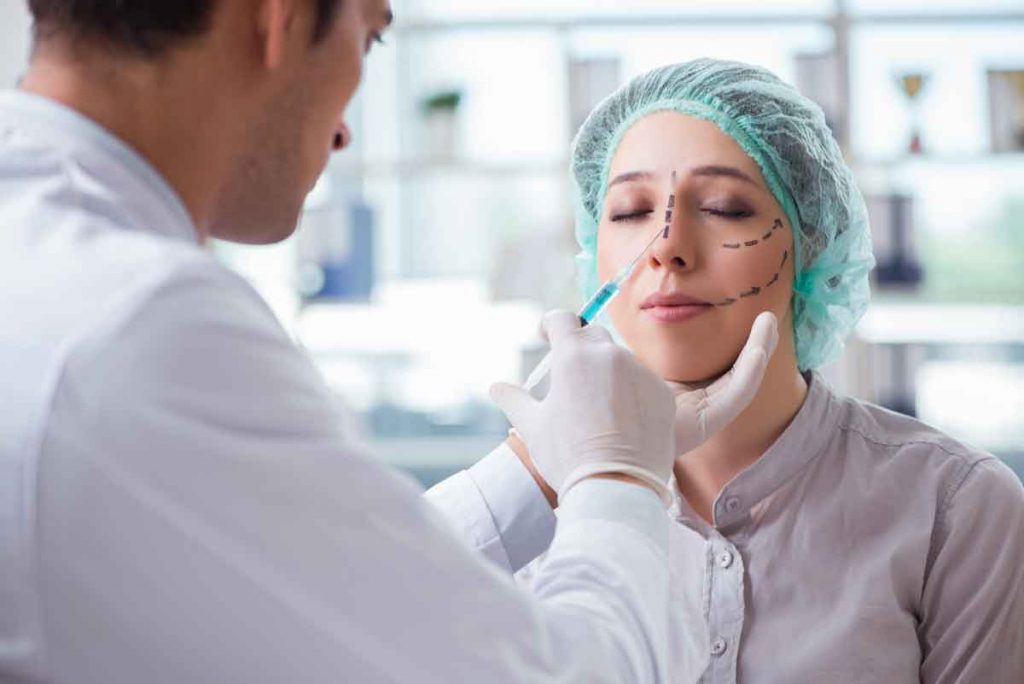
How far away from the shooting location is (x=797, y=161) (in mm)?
1477

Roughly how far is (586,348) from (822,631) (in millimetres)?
434

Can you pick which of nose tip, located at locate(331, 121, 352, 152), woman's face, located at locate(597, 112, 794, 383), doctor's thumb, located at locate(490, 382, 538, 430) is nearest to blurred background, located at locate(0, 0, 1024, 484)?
woman's face, located at locate(597, 112, 794, 383)

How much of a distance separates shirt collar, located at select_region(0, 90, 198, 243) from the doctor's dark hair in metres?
0.05

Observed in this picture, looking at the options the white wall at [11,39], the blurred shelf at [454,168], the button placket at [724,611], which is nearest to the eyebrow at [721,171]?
the button placket at [724,611]

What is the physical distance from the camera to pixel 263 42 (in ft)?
2.84

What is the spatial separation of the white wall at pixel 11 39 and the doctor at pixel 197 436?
124 inches

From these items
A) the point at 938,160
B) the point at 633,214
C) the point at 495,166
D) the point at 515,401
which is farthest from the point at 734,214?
the point at 938,160

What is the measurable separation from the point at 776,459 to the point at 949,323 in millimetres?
2453

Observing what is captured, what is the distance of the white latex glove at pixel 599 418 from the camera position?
1.09 meters

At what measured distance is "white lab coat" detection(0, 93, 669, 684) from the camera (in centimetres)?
69

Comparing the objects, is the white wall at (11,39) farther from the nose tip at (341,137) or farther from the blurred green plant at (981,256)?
the nose tip at (341,137)

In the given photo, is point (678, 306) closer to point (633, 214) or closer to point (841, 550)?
point (633, 214)

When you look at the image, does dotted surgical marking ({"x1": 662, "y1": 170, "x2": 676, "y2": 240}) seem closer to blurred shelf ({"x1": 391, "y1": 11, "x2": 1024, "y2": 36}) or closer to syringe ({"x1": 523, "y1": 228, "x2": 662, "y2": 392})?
syringe ({"x1": 523, "y1": 228, "x2": 662, "y2": 392})

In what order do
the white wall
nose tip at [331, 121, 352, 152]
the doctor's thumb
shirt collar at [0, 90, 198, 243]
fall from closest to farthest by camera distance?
1. shirt collar at [0, 90, 198, 243]
2. nose tip at [331, 121, 352, 152]
3. the doctor's thumb
4. the white wall
